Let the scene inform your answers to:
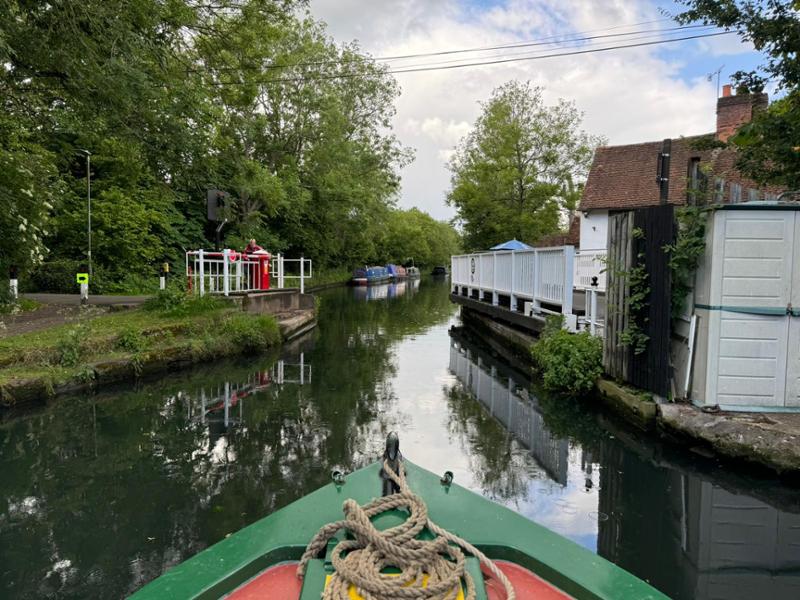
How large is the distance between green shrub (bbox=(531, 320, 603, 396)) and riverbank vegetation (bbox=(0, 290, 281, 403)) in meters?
6.23

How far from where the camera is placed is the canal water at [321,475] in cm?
358

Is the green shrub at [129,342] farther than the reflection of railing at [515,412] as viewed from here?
Yes

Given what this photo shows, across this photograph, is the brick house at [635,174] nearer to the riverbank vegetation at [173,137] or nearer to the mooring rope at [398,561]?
the riverbank vegetation at [173,137]

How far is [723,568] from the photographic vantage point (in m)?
3.51

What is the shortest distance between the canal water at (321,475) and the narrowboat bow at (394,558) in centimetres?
168

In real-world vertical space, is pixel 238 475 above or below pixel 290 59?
below

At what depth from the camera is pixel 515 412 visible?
7.49 m

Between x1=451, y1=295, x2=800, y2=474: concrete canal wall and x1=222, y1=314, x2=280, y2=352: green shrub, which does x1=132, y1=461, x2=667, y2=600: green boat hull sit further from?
x1=222, y1=314, x2=280, y2=352: green shrub

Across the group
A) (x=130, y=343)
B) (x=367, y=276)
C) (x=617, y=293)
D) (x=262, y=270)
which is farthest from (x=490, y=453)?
(x=367, y=276)

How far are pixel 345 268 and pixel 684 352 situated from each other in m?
41.0

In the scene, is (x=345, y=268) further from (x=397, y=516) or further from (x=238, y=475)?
(x=397, y=516)

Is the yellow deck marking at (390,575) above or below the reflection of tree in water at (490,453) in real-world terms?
above

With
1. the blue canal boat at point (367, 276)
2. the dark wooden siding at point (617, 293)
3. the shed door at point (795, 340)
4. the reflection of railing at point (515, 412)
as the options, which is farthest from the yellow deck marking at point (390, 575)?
the blue canal boat at point (367, 276)

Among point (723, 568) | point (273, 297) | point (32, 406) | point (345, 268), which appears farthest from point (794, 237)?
point (345, 268)
